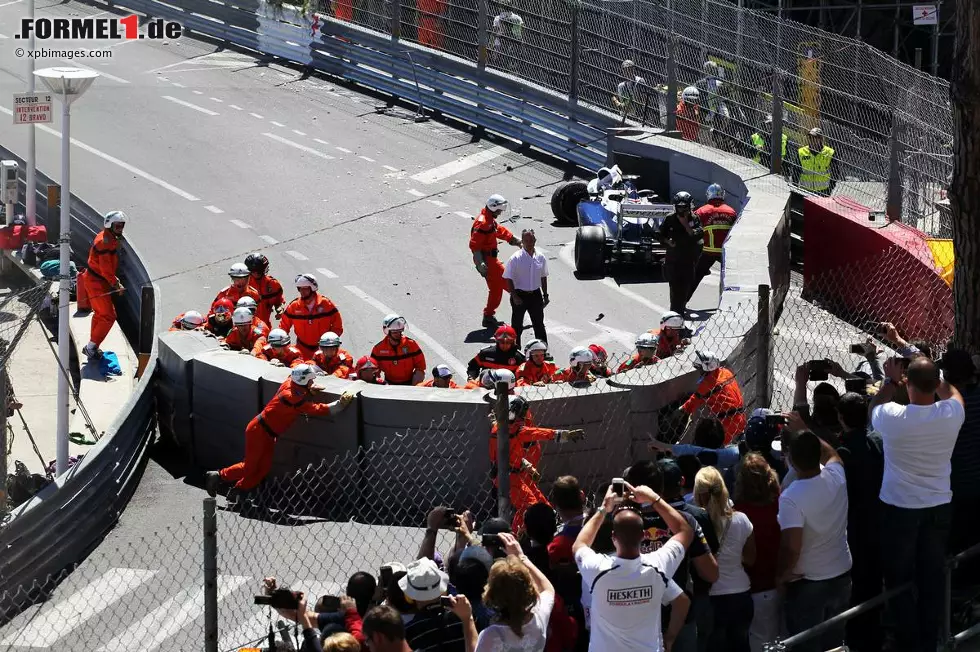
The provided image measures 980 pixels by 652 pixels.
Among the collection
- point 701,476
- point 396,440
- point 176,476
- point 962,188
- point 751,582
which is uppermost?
point 962,188

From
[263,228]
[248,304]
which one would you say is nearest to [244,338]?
[248,304]

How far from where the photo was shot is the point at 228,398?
13.4 metres

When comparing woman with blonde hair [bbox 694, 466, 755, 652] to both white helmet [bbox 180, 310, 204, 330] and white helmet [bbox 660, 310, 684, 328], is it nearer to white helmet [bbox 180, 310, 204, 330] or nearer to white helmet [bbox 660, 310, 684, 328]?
white helmet [bbox 660, 310, 684, 328]

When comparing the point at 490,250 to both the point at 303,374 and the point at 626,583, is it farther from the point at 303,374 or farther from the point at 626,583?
the point at 626,583

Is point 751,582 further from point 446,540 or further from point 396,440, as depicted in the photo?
point 396,440

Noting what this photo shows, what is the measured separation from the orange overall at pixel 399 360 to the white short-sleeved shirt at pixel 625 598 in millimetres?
7776

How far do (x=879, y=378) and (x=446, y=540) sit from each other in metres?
3.63

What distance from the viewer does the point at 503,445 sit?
8.41 m

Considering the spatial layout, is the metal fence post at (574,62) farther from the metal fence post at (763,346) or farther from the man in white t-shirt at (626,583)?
the man in white t-shirt at (626,583)

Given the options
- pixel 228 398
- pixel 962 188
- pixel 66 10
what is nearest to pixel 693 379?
pixel 962 188

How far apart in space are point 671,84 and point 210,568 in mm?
15664

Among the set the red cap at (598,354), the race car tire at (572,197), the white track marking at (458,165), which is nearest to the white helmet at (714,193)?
the red cap at (598,354)

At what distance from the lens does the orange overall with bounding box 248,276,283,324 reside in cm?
1661

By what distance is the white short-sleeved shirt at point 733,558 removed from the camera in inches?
297
